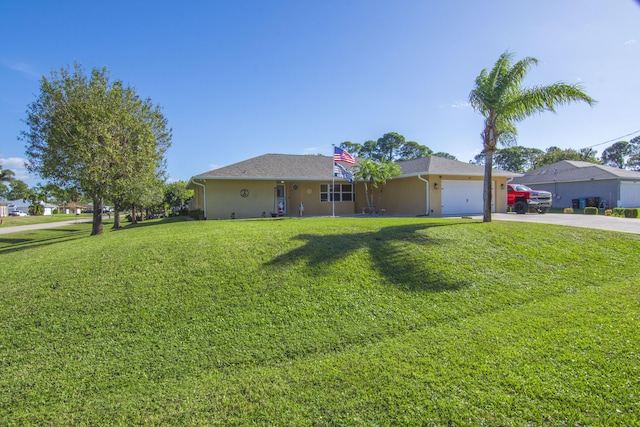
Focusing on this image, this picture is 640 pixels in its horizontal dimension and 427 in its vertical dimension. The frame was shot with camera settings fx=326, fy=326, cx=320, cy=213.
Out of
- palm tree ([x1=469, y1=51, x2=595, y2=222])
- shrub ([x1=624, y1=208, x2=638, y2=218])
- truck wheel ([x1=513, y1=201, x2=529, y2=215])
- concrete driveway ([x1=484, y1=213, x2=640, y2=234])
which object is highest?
palm tree ([x1=469, y1=51, x2=595, y2=222])

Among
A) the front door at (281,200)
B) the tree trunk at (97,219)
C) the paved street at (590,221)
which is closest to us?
the paved street at (590,221)

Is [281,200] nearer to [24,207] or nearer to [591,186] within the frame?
[591,186]

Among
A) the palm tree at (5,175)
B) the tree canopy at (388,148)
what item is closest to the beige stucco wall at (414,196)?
the tree canopy at (388,148)

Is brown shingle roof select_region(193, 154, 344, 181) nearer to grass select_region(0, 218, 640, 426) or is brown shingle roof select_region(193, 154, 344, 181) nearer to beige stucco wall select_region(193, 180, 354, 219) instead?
beige stucco wall select_region(193, 180, 354, 219)

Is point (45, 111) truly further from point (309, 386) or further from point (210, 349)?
point (309, 386)

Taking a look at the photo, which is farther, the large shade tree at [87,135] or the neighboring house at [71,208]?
the neighboring house at [71,208]

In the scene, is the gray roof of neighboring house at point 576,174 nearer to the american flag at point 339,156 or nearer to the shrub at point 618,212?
the shrub at point 618,212

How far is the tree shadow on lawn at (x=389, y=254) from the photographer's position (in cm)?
591

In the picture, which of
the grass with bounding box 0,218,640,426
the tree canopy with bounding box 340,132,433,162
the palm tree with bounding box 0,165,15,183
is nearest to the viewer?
the grass with bounding box 0,218,640,426

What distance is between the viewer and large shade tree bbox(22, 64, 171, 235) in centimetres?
1155

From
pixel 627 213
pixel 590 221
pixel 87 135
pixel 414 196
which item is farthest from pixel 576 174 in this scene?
pixel 87 135

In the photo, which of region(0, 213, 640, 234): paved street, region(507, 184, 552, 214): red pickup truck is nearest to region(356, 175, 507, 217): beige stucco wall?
region(507, 184, 552, 214): red pickup truck

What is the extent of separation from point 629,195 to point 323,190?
75.7 ft

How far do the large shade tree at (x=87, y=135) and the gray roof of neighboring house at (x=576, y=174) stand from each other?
27172mm
